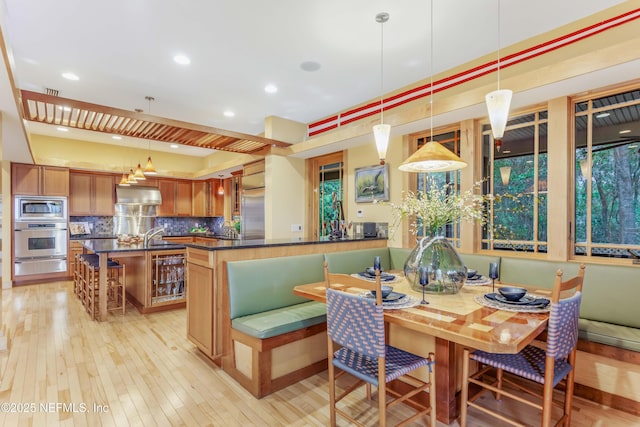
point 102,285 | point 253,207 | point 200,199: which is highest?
point 200,199

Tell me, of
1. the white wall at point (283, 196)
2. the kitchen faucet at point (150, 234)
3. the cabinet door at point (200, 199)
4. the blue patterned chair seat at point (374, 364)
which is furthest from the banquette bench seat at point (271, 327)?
the cabinet door at point (200, 199)

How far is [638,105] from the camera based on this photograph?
102 inches

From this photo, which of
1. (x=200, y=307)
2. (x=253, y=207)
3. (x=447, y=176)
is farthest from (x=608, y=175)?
(x=253, y=207)

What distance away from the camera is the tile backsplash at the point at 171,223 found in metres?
7.12

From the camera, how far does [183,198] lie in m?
8.18

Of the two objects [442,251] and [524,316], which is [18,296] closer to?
[442,251]

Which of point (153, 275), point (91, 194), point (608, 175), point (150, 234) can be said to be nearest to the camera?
point (608, 175)

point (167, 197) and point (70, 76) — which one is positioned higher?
point (70, 76)

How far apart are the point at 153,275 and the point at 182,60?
2.86 m

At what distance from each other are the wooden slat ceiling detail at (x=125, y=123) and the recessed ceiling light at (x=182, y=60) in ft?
2.47

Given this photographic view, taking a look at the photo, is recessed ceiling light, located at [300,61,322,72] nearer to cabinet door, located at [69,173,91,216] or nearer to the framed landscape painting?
the framed landscape painting

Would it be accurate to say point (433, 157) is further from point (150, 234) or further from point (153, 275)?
point (150, 234)

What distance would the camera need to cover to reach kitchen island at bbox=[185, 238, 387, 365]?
8.63 feet

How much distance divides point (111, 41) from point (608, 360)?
4.95m
